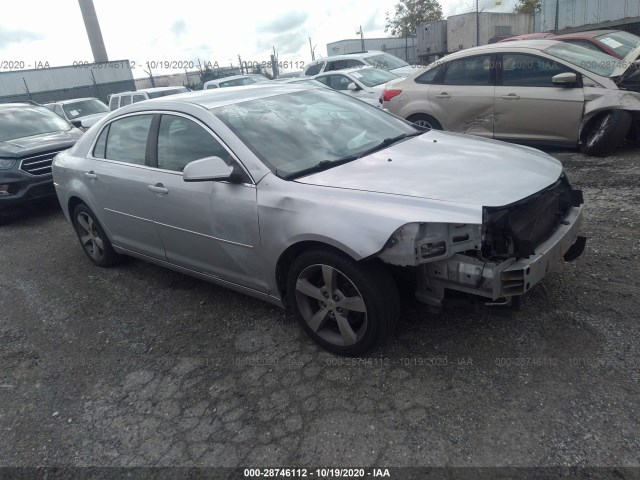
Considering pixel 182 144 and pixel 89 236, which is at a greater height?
pixel 182 144

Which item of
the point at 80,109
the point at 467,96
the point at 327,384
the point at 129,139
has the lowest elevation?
the point at 327,384

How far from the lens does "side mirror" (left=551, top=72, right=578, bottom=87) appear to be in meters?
6.17

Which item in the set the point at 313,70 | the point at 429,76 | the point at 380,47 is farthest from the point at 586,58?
the point at 380,47

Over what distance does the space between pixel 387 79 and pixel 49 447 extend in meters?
10.1

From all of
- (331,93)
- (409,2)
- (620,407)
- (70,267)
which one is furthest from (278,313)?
(409,2)

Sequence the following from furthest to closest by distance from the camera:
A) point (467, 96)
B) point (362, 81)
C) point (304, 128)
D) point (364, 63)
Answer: point (364, 63), point (362, 81), point (467, 96), point (304, 128)

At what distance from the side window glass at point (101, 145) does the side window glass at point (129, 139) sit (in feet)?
0.21

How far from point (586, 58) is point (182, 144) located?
5857 millimetres

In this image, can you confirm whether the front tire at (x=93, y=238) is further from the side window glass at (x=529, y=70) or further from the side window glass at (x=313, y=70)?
the side window glass at (x=313, y=70)

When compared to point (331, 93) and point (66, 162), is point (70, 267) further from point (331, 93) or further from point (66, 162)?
point (331, 93)

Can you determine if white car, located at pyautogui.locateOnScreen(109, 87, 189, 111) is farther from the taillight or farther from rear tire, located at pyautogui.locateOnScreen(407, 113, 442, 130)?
rear tire, located at pyautogui.locateOnScreen(407, 113, 442, 130)

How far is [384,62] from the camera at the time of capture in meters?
12.8

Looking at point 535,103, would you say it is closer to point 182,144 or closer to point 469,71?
point 469,71

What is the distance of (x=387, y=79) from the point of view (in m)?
11.0
